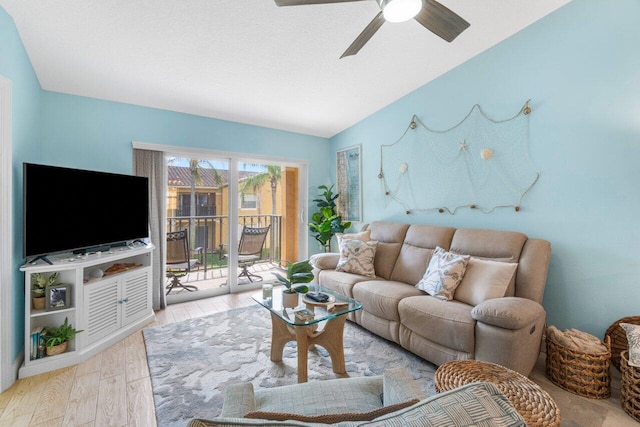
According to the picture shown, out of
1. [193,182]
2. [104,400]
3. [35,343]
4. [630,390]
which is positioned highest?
[193,182]

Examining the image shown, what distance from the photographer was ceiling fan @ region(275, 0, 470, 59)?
62.0 inches

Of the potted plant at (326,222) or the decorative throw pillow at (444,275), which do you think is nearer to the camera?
the decorative throw pillow at (444,275)

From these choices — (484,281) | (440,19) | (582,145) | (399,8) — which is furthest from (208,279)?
(582,145)

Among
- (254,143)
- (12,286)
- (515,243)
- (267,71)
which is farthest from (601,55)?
(12,286)

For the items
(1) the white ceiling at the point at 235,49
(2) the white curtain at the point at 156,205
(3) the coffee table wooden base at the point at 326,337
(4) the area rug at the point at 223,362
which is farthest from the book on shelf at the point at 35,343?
(1) the white ceiling at the point at 235,49

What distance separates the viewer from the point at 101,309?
245 cm

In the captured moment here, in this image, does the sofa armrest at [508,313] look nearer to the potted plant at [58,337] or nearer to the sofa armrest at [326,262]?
the sofa armrest at [326,262]

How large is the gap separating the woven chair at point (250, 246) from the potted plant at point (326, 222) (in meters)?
0.80

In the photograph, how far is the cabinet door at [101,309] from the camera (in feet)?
7.64

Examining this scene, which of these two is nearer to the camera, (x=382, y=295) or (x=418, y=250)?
(x=382, y=295)

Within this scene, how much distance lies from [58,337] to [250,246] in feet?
7.20

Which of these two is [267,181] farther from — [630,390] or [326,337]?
[630,390]

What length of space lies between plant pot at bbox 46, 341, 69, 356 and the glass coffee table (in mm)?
1565

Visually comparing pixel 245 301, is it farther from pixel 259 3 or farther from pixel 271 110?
pixel 259 3
